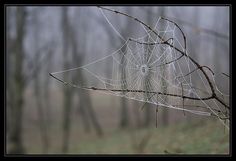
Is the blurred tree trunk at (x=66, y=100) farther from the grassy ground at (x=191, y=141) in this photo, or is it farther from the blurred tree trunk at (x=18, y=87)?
the blurred tree trunk at (x=18, y=87)

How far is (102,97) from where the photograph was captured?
1789 inches

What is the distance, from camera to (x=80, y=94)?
89.6 feet

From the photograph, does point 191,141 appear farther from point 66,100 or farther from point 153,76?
point 153,76

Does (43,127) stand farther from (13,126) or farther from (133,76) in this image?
(133,76)

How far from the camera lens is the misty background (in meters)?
14.2

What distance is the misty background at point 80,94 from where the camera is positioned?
1422 centimetres

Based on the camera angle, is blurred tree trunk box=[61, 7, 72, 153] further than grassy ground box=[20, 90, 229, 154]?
Yes

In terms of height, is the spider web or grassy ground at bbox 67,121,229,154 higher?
the spider web

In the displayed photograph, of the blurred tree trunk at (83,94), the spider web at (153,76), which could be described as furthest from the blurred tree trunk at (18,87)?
the spider web at (153,76)

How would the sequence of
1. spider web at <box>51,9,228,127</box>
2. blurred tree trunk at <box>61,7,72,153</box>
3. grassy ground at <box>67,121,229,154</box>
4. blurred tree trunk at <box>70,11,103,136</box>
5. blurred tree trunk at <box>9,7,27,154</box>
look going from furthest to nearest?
blurred tree trunk at <box>70,11,103,136</box>
blurred tree trunk at <box>61,7,72,153</box>
blurred tree trunk at <box>9,7,27,154</box>
grassy ground at <box>67,121,229,154</box>
spider web at <box>51,9,228,127</box>

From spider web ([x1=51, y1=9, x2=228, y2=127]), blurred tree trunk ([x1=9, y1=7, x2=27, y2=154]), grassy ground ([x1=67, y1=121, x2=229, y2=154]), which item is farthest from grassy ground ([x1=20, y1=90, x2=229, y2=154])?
blurred tree trunk ([x1=9, y1=7, x2=27, y2=154])

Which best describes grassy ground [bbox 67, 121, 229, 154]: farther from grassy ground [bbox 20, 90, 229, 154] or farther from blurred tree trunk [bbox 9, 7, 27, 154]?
blurred tree trunk [bbox 9, 7, 27, 154]
